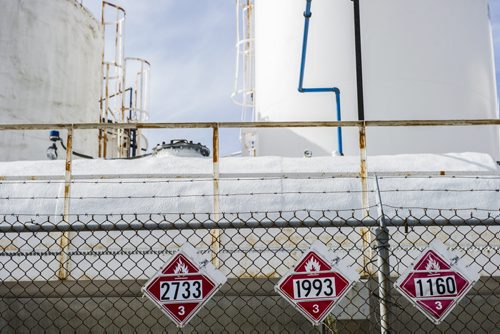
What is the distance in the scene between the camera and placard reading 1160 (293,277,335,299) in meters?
2.95

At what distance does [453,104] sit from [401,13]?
1669 millimetres

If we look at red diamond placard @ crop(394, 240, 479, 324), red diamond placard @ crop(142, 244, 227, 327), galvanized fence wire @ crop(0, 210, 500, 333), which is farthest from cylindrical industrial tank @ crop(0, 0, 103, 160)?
red diamond placard @ crop(394, 240, 479, 324)

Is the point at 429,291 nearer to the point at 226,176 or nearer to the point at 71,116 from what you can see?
the point at 226,176

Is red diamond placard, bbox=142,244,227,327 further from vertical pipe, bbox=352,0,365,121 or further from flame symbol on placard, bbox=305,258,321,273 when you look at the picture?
vertical pipe, bbox=352,0,365,121

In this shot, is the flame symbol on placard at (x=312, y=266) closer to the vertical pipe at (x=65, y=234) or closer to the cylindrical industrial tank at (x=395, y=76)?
the vertical pipe at (x=65, y=234)

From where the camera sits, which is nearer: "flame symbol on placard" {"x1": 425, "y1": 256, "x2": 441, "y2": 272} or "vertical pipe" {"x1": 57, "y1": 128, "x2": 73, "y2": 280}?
"flame symbol on placard" {"x1": 425, "y1": 256, "x2": 441, "y2": 272}

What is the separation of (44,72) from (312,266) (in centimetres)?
986

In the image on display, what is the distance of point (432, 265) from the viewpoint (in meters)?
2.95

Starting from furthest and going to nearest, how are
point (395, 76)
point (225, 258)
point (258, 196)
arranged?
1. point (395, 76)
2. point (258, 196)
3. point (225, 258)

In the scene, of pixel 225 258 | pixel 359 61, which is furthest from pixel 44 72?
pixel 225 258

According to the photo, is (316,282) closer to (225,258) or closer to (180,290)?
(180,290)

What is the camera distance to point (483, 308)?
545 cm

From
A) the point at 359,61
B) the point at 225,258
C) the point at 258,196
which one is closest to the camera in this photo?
the point at 225,258

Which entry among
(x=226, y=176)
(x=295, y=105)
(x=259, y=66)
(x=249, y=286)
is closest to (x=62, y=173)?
(x=226, y=176)
